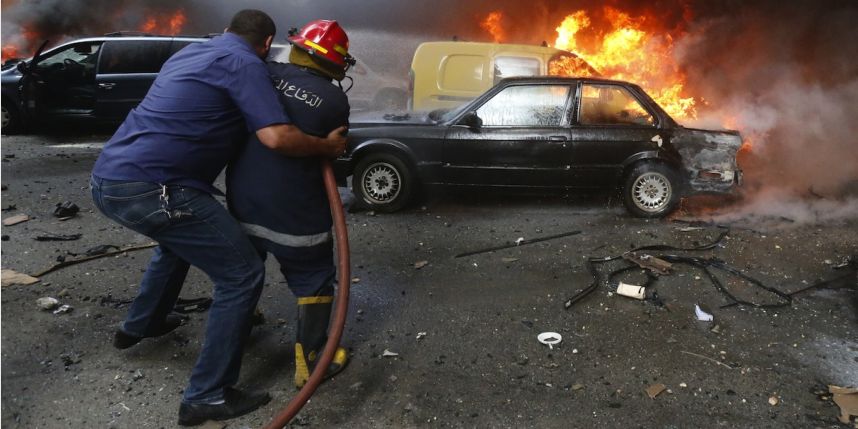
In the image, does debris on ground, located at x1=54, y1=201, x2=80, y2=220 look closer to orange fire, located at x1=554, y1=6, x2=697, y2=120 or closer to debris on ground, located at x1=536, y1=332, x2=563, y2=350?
debris on ground, located at x1=536, y1=332, x2=563, y2=350

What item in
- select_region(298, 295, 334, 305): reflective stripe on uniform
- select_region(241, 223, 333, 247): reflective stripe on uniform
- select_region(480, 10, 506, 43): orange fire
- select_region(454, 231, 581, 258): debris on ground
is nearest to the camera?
select_region(241, 223, 333, 247): reflective stripe on uniform

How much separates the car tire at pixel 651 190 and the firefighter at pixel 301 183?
4.43m

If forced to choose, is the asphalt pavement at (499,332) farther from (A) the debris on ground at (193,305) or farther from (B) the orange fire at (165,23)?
(B) the orange fire at (165,23)

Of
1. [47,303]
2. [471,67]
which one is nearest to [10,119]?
[471,67]

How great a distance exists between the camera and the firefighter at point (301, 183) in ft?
9.72

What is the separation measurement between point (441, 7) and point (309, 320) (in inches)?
640

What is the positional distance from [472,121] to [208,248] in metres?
4.15

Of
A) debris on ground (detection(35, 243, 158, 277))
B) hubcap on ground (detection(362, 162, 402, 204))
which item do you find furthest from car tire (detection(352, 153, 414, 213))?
debris on ground (detection(35, 243, 158, 277))

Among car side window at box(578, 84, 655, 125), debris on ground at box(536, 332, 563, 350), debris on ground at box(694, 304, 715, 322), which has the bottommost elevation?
debris on ground at box(536, 332, 563, 350)

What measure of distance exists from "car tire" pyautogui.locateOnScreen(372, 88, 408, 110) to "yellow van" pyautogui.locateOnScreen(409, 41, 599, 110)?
8.55 feet

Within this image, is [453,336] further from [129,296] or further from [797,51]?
[797,51]

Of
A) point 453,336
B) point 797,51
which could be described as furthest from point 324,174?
point 797,51

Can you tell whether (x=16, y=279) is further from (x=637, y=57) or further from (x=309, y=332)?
(x=637, y=57)

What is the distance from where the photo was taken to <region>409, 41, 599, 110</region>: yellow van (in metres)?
8.65
